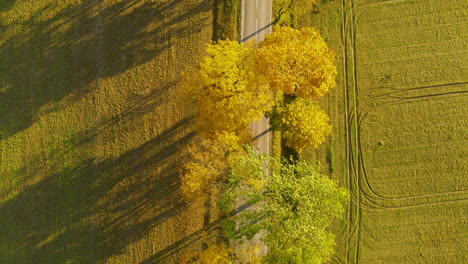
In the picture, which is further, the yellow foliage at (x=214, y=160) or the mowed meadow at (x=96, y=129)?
the mowed meadow at (x=96, y=129)

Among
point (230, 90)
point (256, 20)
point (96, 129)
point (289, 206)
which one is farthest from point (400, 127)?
point (96, 129)

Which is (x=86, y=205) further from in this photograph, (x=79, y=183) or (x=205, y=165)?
(x=205, y=165)

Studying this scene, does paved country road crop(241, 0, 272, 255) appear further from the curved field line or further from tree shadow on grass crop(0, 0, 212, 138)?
the curved field line

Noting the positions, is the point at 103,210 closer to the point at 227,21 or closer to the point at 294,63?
the point at 227,21

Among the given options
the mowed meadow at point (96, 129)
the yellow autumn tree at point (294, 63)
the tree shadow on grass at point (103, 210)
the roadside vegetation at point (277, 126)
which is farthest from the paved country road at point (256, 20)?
the tree shadow on grass at point (103, 210)

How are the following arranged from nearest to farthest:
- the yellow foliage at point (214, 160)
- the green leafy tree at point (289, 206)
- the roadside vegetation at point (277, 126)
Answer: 1. the green leafy tree at point (289, 206)
2. the roadside vegetation at point (277, 126)
3. the yellow foliage at point (214, 160)

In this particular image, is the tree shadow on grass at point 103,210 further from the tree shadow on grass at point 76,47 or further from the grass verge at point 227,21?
the grass verge at point 227,21

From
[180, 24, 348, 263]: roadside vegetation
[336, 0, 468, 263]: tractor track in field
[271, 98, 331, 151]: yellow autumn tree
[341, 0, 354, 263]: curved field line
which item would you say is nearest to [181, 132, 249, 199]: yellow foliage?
[180, 24, 348, 263]: roadside vegetation
